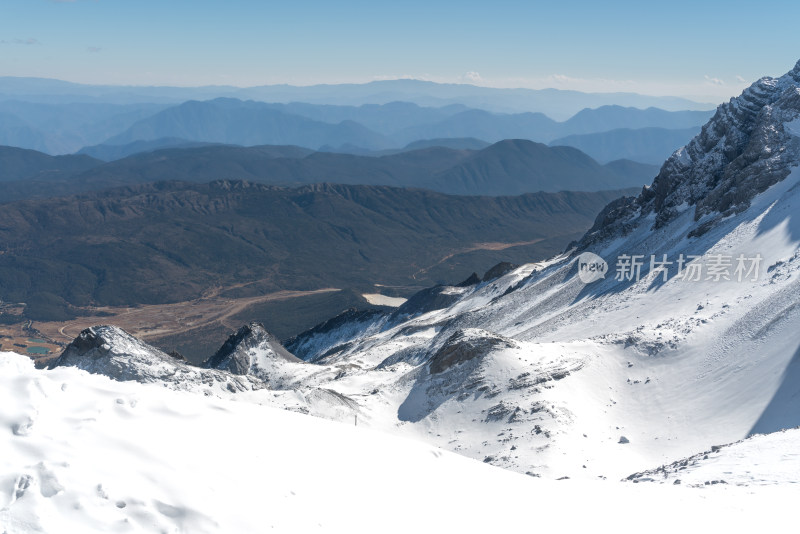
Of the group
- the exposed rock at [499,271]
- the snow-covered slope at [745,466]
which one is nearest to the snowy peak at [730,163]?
the exposed rock at [499,271]

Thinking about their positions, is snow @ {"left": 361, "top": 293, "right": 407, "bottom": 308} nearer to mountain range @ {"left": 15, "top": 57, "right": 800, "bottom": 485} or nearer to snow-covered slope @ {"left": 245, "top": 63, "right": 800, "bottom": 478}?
mountain range @ {"left": 15, "top": 57, "right": 800, "bottom": 485}

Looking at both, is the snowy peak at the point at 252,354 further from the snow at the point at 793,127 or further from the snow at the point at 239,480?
the snow at the point at 793,127

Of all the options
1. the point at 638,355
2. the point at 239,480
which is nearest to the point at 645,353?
the point at 638,355

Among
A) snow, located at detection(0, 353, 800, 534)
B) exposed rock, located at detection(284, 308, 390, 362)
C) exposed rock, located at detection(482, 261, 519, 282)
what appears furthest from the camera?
exposed rock, located at detection(482, 261, 519, 282)

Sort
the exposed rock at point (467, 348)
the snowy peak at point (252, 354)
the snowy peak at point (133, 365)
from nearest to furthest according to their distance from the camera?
the snowy peak at point (133, 365), the exposed rock at point (467, 348), the snowy peak at point (252, 354)

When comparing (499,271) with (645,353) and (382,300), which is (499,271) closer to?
(645,353)

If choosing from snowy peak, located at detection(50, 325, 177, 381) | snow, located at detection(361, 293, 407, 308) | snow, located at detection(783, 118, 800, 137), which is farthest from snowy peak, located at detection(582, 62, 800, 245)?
snow, located at detection(361, 293, 407, 308)

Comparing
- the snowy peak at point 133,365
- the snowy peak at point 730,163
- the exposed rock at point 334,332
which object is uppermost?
the snowy peak at point 730,163
